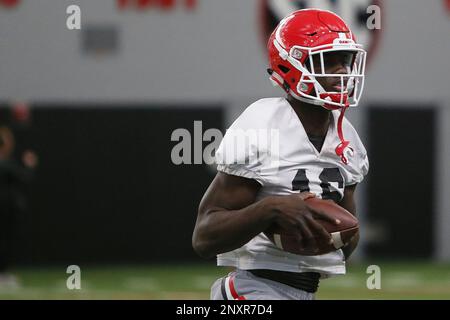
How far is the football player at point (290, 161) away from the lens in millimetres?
3418

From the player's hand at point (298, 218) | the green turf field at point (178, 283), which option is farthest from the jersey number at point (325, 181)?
the green turf field at point (178, 283)

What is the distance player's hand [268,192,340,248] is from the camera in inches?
128

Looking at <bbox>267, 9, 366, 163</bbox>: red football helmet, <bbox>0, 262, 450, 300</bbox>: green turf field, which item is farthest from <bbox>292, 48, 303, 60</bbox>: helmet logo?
<bbox>0, 262, 450, 300</bbox>: green turf field

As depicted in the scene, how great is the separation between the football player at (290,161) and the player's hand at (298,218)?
16mm

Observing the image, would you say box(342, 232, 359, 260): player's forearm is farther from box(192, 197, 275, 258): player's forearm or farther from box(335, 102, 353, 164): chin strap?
box(192, 197, 275, 258): player's forearm

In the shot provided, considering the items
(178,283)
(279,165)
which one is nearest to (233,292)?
(279,165)

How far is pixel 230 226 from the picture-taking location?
3338 millimetres

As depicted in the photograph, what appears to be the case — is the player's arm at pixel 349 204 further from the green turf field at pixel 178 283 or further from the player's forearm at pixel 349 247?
the green turf field at pixel 178 283

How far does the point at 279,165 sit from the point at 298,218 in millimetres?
317

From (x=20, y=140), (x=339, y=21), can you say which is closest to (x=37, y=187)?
(x=20, y=140)

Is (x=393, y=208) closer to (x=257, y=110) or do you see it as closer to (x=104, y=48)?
(x=104, y=48)

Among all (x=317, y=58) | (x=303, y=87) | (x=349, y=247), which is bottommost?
(x=349, y=247)

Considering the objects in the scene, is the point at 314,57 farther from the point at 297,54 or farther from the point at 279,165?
the point at 279,165

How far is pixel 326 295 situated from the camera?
8.08 metres
